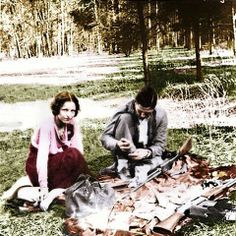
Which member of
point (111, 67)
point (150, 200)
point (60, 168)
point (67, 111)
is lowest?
point (150, 200)

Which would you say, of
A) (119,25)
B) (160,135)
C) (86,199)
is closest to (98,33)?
(119,25)

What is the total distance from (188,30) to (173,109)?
0.32 metres

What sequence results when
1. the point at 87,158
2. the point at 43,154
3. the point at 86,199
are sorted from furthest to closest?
the point at 87,158 → the point at 43,154 → the point at 86,199

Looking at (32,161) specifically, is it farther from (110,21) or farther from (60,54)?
(110,21)

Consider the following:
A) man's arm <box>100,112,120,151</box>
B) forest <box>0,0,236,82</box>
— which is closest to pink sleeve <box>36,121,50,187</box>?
man's arm <box>100,112,120,151</box>

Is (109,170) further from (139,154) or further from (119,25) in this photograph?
(119,25)

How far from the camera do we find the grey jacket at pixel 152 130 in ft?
6.42

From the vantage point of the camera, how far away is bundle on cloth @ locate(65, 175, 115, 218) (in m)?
1.80

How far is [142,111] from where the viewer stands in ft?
6.45

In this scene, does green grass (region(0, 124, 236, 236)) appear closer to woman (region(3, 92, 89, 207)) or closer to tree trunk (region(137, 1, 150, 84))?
woman (region(3, 92, 89, 207))

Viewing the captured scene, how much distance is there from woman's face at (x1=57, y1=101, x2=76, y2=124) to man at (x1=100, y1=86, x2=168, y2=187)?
0.16 m

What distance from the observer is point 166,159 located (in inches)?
79.1

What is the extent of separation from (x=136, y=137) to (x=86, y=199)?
1.12 ft

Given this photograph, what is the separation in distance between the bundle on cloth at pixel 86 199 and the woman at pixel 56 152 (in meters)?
0.10
